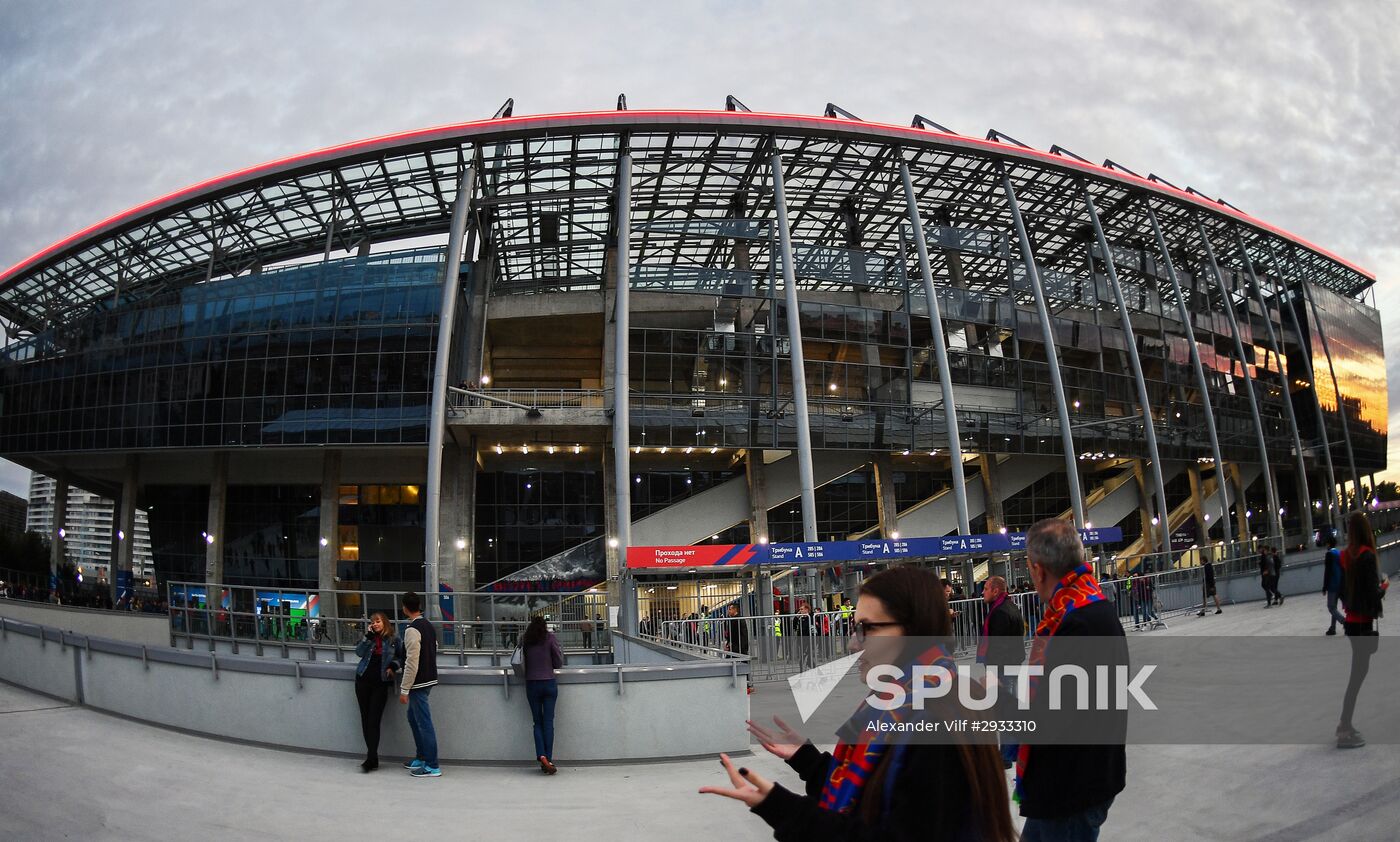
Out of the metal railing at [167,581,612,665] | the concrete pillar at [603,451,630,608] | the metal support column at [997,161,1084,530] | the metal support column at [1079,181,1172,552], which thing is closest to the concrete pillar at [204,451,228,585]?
the concrete pillar at [603,451,630,608]

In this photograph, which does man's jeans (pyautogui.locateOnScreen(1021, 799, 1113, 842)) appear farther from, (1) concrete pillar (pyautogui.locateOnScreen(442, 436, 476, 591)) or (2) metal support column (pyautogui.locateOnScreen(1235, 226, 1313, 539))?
(2) metal support column (pyautogui.locateOnScreen(1235, 226, 1313, 539))

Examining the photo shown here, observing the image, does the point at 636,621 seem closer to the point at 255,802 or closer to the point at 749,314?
the point at 255,802

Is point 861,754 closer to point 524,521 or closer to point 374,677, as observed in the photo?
point 374,677

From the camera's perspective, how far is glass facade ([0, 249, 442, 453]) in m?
32.2

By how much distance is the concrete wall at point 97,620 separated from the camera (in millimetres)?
23250

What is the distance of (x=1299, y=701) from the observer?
6.84m

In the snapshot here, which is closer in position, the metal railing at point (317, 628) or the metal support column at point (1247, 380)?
the metal railing at point (317, 628)

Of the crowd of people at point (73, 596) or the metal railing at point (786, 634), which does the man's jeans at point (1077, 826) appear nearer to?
the metal railing at point (786, 634)

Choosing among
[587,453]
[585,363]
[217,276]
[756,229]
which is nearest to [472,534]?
[587,453]

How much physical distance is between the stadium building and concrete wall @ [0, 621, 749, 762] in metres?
20.3

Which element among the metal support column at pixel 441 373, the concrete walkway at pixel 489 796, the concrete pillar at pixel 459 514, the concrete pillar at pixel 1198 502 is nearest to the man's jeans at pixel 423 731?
the concrete walkway at pixel 489 796

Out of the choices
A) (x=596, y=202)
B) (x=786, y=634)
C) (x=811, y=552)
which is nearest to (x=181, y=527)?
(x=596, y=202)

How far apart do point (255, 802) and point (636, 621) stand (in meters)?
12.9

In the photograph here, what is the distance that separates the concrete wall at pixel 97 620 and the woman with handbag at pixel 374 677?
1910 centimetres
